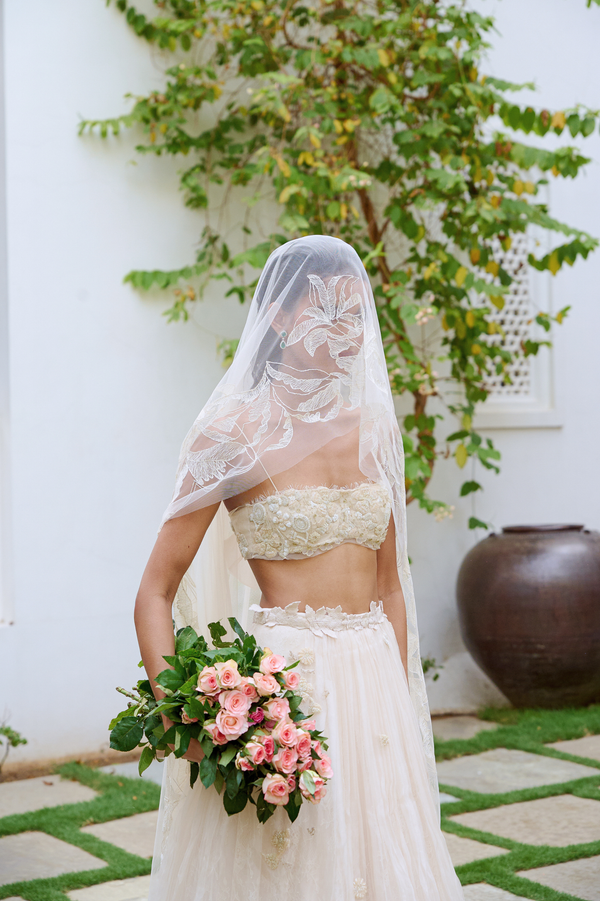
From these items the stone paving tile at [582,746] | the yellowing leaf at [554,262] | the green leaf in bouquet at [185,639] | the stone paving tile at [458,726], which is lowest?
the stone paving tile at [458,726]

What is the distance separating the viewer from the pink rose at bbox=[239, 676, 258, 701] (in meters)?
1.66

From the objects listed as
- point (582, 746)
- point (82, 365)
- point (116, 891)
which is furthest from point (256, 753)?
point (582, 746)

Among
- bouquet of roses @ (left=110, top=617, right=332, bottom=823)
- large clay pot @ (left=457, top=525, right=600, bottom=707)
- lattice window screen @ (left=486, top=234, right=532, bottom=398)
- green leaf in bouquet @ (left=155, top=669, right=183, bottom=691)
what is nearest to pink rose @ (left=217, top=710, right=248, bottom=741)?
bouquet of roses @ (left=110, top=617, right=332, bottom=823)

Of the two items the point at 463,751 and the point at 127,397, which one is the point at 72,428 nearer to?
the point at 127,397

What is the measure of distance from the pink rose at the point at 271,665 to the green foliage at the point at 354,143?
2.95 meters

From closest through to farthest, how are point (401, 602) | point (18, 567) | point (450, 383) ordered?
point (401, 602), point (18, 567), point (450, 383)

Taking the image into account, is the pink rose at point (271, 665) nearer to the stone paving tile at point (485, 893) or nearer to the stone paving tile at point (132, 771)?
the stone paving tile at point (485, 893)

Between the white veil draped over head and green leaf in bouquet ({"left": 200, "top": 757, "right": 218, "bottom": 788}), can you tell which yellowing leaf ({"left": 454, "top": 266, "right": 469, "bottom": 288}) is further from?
green leaf in bouquet ({"left": 200, "top": 757, "right": 218, "bottom": 788})

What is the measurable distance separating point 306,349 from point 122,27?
3340 millimetres

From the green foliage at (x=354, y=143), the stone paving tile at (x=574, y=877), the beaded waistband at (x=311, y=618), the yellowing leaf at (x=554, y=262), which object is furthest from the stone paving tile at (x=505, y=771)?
the yellowing leaf at (x=554, y=262)

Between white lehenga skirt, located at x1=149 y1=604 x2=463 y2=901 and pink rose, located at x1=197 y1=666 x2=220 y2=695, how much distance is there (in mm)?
320

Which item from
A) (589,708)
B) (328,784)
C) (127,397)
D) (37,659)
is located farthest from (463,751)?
(328,784)

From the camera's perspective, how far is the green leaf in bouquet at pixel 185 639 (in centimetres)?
186

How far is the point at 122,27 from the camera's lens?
15.4 feet
